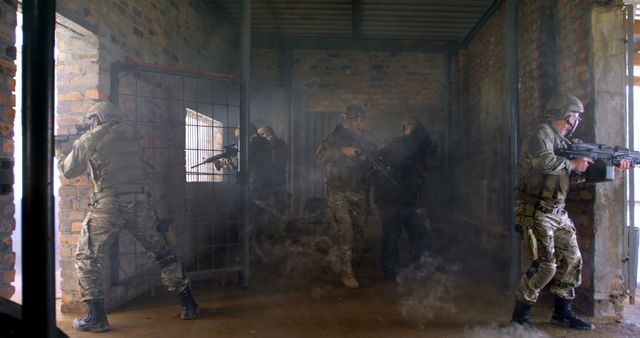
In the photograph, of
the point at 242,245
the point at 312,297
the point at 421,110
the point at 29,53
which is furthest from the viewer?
the point at 421,110

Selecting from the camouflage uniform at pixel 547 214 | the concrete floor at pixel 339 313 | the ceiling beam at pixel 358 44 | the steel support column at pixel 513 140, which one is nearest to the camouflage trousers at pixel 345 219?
the concrete floor at pixel 339 313

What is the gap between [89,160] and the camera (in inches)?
129

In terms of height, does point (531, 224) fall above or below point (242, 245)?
above

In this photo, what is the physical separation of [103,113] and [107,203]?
752mm

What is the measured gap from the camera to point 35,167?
3.42 ft

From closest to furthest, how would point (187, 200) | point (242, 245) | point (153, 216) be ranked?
1. point (153, 216)
2. point (242, 245)
3. point (187, 200)

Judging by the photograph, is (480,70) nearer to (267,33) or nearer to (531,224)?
(267,33)

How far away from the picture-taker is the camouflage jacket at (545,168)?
3.18 meters

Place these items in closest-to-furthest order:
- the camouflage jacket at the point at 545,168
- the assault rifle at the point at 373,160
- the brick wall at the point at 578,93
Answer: the camouflage jacket at the point at 545,168 → the brick wall at the point at 578,93 → the assault rifle at the point at 373,160

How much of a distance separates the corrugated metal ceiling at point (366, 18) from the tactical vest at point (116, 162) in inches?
150

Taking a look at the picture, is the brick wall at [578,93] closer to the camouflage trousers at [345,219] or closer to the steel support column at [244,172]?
the camouflage trousers at [345,219]

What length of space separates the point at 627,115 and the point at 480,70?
368cm

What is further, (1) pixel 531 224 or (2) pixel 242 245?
(2) pixel 242 245

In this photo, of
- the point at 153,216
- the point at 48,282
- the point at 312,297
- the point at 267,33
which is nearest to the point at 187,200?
the point at 153,216
